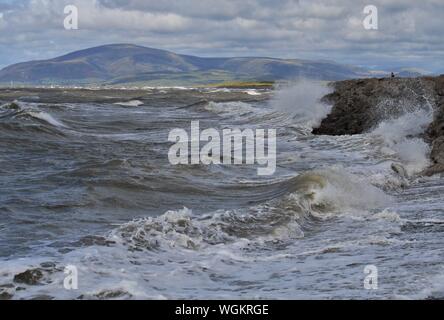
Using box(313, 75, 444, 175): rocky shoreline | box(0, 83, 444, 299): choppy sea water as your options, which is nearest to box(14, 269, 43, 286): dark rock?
box(0, 83, 444, 299): choppy sea water

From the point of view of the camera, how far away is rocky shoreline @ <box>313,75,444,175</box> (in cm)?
2480

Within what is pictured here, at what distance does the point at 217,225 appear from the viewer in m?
10.8

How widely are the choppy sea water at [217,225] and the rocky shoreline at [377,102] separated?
3717 millimetres

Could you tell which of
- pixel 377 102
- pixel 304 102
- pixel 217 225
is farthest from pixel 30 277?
pixel 304 102

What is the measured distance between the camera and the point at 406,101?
2555cm

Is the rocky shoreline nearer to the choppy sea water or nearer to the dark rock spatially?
the choppy sea water

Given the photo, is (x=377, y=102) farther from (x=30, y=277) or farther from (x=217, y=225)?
(x=30, y=277)

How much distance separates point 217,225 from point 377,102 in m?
17.6

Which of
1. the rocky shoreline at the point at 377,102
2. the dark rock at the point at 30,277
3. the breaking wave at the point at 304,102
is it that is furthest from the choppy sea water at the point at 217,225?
the breaking wave at the point at 304,102

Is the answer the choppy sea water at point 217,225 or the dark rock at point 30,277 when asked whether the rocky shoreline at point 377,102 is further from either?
the dark rock at point 30,277

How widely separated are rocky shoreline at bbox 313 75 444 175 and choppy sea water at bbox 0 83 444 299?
3.72 meters

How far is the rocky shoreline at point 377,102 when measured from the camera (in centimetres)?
2480
